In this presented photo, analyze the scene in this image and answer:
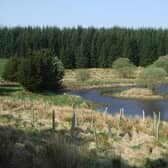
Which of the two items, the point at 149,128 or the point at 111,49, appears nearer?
the point at 149,128

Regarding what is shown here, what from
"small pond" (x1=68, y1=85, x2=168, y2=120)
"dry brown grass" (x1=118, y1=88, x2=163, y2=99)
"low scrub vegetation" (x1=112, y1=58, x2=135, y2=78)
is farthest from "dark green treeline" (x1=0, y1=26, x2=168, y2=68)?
"dry brown grass" (x1=118, y1=88, x2=163, y2=99)

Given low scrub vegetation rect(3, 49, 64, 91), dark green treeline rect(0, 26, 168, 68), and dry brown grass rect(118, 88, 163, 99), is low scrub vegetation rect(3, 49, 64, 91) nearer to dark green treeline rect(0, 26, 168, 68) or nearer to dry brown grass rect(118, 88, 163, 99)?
dry brown grass rect(118, 88, 163, 99)

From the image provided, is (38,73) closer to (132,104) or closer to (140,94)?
(132,104)

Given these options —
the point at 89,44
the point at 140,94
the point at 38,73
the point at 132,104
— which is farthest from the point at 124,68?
the point at 132,104

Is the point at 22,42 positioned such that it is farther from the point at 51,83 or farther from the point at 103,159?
the point at 103,159

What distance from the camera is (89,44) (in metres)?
123

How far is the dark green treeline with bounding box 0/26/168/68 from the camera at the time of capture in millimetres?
116812

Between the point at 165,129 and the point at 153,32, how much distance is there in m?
115

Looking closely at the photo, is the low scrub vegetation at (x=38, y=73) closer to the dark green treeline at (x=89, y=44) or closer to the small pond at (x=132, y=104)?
the small pond at (x=132, y=104)

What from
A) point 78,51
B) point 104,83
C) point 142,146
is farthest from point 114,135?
point 78,51

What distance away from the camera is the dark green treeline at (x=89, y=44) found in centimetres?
11681

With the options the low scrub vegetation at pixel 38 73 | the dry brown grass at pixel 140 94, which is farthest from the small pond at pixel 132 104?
the low scrub vegetation at pixel 38 73

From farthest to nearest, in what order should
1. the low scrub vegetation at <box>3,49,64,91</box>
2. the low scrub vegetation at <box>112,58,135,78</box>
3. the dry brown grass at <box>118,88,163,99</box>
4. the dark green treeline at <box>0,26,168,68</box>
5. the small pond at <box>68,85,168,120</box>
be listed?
the dark green treeline at <box>0,26,168,68</box> → the low scrub vegetation at <box>112,58,135,78</box> → the dry brown grass at <box>118,88,163,99</box> → the low scrub vegetation at <box>3,49,64,91</box> → the small pond at <box>68,85,168,120</box>

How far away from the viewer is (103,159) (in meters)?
10.3
